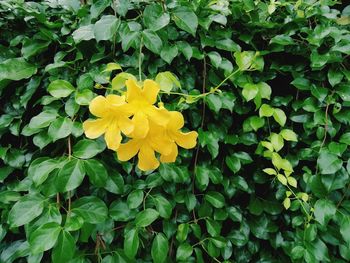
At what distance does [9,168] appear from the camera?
1.13 m

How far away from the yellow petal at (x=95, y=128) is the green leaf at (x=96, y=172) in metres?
A: 0.20

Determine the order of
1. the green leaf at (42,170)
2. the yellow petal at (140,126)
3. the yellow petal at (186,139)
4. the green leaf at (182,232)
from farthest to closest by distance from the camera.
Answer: the green leaf at (182,232), the green leaf at (42,170), the yellow petal at (186,139), the yellow petal at (140,126)

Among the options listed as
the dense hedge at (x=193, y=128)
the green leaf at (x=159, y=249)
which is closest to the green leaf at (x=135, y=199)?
the dense hedge at (x=193, y=128)

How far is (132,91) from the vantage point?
72 centimetres

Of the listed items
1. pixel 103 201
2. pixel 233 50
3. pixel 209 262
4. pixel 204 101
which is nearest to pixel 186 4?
pixel 233 50

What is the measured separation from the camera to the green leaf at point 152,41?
1.04m

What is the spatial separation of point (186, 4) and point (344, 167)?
763 mm

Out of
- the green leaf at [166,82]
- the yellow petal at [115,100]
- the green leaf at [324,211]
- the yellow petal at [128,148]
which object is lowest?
the green leaf at [324,211]

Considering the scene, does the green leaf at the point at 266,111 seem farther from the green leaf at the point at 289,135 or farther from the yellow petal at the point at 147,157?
the yellow petal at the point at 147,157

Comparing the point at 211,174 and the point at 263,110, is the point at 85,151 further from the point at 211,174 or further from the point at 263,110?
the point at 263,110

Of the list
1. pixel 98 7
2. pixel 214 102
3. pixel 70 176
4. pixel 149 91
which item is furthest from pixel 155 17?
pixel 70 176

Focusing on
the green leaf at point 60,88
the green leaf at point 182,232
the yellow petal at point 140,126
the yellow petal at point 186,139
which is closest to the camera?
the yellow petal at point 140,126

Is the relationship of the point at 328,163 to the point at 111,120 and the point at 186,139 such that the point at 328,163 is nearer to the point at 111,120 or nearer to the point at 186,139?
the point at 186,139

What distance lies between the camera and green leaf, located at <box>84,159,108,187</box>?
940 millimetres
